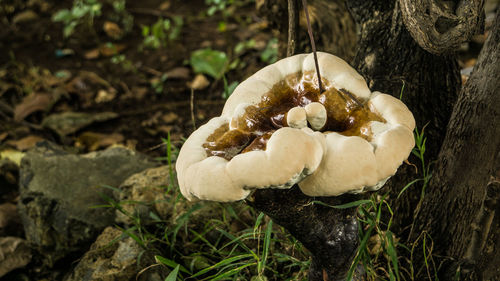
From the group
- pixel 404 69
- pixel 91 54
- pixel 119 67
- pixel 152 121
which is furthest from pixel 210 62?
pixel 404 69

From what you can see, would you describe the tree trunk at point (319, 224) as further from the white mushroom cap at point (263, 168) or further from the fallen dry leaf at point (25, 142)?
the fallen dry leaf at point (25, 142)

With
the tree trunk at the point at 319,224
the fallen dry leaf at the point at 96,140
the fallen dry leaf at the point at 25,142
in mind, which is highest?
the tree trunk at the point at 319,224

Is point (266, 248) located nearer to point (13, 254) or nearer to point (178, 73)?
point (13, 254)

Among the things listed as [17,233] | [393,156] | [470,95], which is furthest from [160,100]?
[393,156]

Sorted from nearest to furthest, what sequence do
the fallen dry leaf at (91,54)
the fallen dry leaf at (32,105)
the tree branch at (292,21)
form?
the tree branch at (292,21) → the fallen dry leaf at (32,105) → the fallen dry leaf at (91,54)

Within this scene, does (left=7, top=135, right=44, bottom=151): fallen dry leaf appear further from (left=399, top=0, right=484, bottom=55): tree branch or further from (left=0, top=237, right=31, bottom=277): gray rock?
(left=399, top=0, right=484, bottom=55): tree branch

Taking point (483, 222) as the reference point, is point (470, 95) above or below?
above

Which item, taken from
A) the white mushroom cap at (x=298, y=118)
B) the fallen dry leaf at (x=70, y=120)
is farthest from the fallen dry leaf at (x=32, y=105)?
the white mushroom cap at (x=298, y=118)

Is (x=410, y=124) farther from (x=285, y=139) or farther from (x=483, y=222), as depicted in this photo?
(x=483, y=222)
